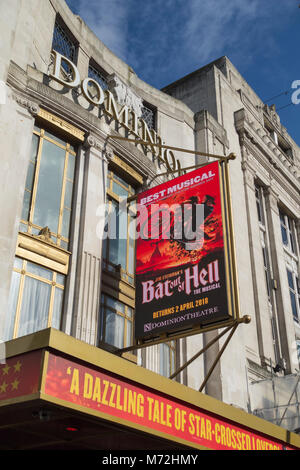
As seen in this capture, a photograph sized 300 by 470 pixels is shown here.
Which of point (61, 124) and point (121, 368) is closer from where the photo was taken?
point (121, 368)

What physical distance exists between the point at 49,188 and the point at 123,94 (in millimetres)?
5929

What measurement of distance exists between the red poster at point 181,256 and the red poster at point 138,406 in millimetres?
2621

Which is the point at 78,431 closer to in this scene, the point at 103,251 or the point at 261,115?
the point at 103,251

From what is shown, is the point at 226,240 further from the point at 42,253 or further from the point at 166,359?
the point at 166,359

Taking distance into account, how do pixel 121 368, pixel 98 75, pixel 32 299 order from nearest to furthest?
pixel 121 368, pixel 32 299, pixel 98 75

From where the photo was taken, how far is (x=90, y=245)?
15477 millimetres

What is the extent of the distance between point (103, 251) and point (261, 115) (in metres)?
20.0

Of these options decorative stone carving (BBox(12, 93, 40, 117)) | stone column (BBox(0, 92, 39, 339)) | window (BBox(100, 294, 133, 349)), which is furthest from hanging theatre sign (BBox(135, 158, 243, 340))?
decorative stone carving (BBox(12, 93, 40, 117))

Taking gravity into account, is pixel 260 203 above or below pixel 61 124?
above

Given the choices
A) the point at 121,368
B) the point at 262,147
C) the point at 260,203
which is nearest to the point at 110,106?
the point at 121,368

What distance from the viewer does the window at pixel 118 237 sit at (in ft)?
54.0

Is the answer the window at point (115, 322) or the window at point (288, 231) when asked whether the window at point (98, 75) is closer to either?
the window at point (115, 322)

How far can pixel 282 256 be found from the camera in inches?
1095

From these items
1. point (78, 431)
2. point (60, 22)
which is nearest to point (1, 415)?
point (78, 431)
